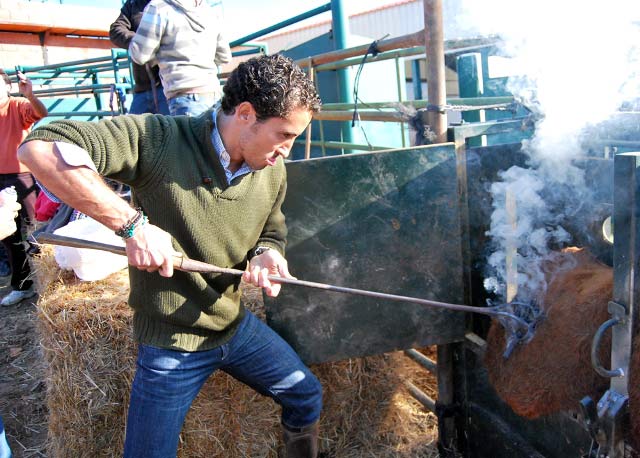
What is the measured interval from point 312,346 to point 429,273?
60 cm

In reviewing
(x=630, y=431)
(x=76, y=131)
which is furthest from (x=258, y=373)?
(x=630, y=431)

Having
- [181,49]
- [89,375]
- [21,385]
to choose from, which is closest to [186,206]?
[89,375]

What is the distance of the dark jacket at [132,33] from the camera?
15.0ft

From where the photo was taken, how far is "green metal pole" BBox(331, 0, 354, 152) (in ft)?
17.8

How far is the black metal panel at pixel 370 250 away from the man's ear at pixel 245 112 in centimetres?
41

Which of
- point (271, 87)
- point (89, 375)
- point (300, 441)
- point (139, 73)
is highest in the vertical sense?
point (139, 73)

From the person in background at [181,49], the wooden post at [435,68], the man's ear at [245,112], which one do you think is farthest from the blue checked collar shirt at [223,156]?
the person in background at [181,49]

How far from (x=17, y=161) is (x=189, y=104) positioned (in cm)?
231

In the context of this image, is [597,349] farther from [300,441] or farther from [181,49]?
[181,49]

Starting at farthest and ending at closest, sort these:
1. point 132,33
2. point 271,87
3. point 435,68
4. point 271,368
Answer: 1. point 132,33
2. point 435,68
3. point 271,368
4. point 271,87

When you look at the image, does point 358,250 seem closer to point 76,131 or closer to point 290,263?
point 290,263

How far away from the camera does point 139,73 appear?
469 centimetres

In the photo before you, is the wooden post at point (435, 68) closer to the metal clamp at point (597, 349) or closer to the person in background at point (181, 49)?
the metal clamp at point (597, 349)

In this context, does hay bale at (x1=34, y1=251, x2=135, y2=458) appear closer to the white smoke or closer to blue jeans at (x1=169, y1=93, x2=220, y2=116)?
blue jeans at (x1=169, y1=93, x2=220, y2=116)
